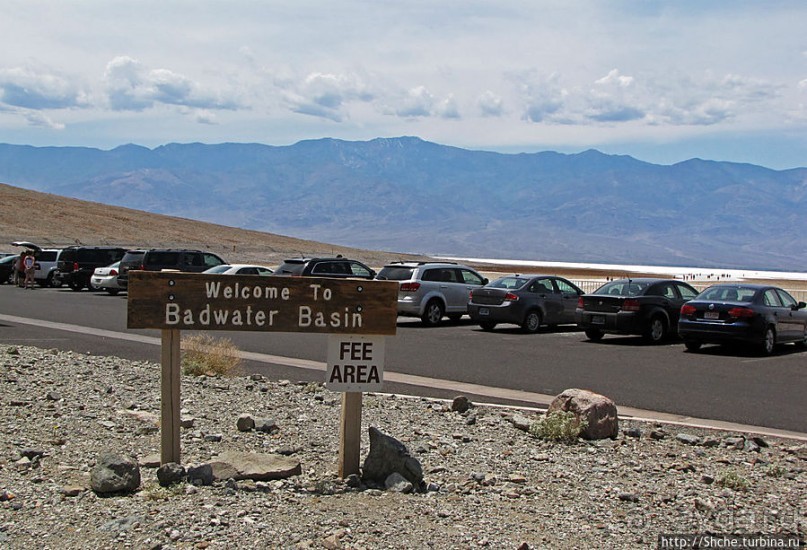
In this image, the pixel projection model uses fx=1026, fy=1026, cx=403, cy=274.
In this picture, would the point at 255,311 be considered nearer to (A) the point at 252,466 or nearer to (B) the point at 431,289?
(A) the point at 252,466

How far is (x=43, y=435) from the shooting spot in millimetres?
8938

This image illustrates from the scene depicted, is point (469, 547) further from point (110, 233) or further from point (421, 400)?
point (110, 233)

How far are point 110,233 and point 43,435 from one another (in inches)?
3716

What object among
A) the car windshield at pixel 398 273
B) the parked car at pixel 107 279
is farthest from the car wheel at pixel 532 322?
the parked car at pixel 107 279

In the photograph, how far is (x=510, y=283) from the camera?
24828mm

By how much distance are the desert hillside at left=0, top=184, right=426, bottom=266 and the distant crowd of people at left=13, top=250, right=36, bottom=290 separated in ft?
123

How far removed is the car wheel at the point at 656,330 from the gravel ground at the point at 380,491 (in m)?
11.4

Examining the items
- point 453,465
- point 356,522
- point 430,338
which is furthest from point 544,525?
point 430,338

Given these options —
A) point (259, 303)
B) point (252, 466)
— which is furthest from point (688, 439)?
point (259, 303)

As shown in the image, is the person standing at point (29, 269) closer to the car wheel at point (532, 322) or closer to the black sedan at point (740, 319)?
the car wheel at point (532, 322)

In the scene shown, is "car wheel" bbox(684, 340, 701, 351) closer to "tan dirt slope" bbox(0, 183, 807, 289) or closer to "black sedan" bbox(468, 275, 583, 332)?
"black sedan" bbox(468, 275, 583, 332)

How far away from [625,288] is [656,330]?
4.02 feet

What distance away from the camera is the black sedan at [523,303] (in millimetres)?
23953

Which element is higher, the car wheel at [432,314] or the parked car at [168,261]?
the parked car at [168,261]
